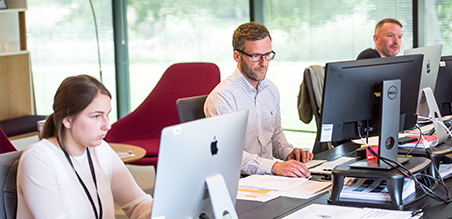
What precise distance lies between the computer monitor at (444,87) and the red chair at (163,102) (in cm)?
218

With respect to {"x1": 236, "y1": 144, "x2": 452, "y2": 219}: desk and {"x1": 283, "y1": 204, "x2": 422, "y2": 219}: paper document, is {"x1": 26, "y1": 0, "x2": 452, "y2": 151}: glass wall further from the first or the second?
{"x1": 283, "y1": 204, "x2": 422, "y2": 219}: paper document

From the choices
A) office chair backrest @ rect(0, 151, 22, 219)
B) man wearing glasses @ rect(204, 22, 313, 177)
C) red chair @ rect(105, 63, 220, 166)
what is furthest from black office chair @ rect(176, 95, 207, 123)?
red chair @ rect(105, 63, 220, 166)

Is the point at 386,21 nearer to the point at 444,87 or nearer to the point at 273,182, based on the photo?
the point at 444,87

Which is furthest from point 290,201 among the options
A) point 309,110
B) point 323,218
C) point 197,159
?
point 309,110

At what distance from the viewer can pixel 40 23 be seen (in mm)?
5961

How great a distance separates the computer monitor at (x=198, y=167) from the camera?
1057 mm

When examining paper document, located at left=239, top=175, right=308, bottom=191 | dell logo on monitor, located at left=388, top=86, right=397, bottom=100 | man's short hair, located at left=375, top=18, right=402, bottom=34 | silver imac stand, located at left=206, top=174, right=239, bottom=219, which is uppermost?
man's short hair, located at left=375, top=18, right=402, bottom=34

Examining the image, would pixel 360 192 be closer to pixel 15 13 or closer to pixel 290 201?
pixel 290 201

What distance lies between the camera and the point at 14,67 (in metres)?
4.79

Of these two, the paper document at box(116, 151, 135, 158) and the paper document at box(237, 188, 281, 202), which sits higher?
the paper document at box(237, 188, 281, 202)

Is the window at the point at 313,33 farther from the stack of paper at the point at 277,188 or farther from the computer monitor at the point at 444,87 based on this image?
the stack of paper at the point at 277,188

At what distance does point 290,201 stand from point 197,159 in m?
0.61

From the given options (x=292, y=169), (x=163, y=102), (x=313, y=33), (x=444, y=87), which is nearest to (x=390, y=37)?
(x=313, y=33)

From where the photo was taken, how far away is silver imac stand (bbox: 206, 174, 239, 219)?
3.84ft
